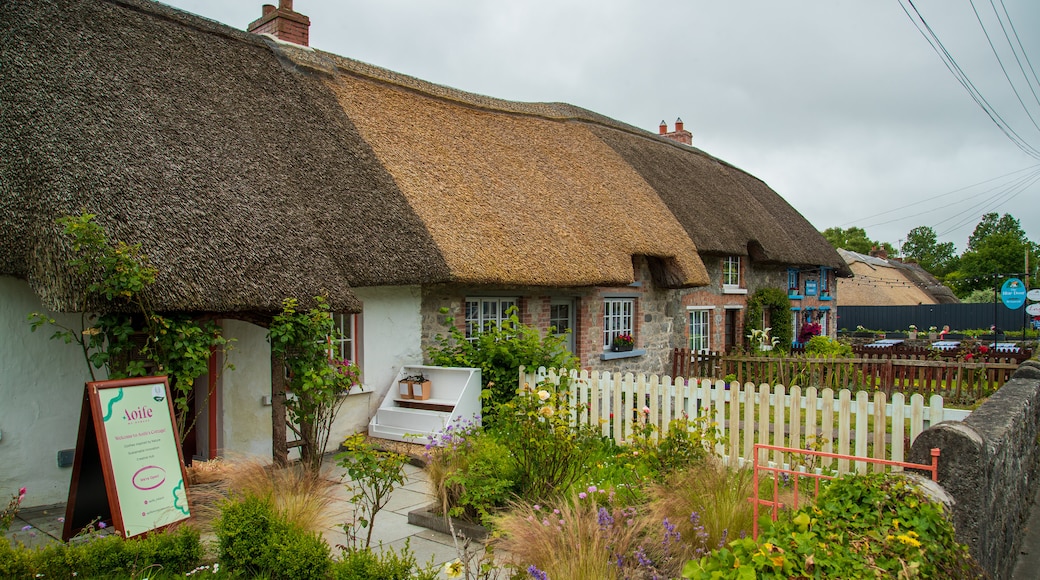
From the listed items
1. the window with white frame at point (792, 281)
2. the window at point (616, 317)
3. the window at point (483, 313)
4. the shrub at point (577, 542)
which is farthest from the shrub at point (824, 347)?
the shrub at point (577, 542)

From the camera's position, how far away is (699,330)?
16.8 meters

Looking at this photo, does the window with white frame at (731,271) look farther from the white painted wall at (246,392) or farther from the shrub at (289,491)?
the shrub at (289,491)

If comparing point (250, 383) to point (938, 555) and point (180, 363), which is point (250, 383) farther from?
point (938, 555)

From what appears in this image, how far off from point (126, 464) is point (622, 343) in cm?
951

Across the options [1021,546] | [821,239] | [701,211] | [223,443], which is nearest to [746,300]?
[701,211]

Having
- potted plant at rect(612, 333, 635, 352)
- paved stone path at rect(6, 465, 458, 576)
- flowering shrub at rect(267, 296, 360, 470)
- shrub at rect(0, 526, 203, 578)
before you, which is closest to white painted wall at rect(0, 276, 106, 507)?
paved stone path at rect(6, 465, 458, 576)

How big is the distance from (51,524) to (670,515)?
5093 millimetres

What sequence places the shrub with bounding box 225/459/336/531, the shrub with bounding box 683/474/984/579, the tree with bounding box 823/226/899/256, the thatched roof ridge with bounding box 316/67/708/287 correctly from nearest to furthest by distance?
the shrub with bounding box 683/474/984/579
the shrub with bounding box 225/459/336/531
the thatched roof ridge with bounding box 316/67/708/287
the tree with bounding box 823/226/899/256

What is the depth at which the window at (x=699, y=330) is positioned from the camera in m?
16.5

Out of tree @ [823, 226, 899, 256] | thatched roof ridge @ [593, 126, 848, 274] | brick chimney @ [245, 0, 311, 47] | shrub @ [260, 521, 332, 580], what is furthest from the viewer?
tree @ [823, 226, 899, 256]

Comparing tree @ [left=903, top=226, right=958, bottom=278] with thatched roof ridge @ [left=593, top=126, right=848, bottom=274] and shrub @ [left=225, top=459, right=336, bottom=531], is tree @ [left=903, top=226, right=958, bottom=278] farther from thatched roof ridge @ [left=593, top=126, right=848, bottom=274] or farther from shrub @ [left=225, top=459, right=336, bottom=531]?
shrub @ [left=225, top=459, right=336, bottom=531]

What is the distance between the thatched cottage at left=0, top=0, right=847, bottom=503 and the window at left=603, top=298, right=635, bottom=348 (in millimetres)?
38

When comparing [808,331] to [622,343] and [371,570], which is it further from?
[371,570]

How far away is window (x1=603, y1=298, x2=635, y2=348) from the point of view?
13477mm
